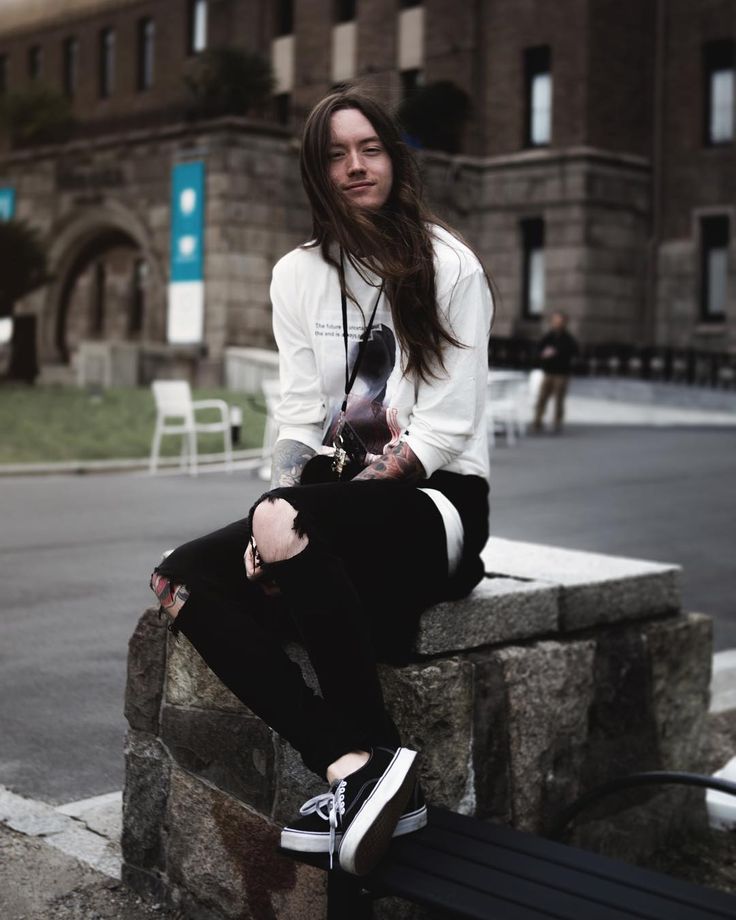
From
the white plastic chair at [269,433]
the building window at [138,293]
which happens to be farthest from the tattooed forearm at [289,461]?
the building window at [138,293]

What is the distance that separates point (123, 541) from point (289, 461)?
667cm

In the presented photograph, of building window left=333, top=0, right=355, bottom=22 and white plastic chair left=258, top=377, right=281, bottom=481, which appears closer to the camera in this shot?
white plastic chair left=258, top=377, right=281, bottom=481

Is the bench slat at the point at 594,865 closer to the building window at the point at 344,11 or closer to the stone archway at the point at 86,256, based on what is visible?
the stone archway at the point at 86,256

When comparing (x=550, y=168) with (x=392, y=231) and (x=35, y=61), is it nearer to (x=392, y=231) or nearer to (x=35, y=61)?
(x=35, y=61)

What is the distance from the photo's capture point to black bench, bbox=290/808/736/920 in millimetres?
2488

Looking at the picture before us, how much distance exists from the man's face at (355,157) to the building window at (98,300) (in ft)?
132

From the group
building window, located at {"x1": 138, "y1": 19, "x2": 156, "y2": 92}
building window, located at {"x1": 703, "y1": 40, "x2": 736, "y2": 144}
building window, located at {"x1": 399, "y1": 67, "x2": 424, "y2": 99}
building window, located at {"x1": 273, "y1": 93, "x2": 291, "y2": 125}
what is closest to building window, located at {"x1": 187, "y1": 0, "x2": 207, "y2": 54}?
building window, located at {"x1": 138, "y1": 19, "x2": 156, "y2": 92}

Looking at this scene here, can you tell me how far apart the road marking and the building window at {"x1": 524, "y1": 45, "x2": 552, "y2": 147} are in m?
33.1

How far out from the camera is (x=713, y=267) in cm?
3500

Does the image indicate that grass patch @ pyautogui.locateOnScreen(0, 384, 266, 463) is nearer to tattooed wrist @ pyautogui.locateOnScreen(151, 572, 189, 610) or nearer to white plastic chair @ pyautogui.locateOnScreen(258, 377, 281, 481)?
white plastic chair @ pyautogui.locateOnScreen(258, 377, 281, 481)

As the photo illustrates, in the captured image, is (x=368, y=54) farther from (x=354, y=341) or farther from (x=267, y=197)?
(x=354, y=341)

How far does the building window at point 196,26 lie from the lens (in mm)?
41875

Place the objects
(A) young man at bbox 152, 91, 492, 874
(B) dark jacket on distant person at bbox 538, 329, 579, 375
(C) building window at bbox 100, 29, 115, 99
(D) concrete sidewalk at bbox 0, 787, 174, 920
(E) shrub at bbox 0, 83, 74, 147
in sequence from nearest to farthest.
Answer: (A) young man at bbox 152, 91, 492, 874 → (D) concrete sidewalk at bbox 0, 787, 174, 920 → (B) dark jacket on distant person at bbox 538, 329, 579, 375 → (E) shrub at bbox 0, 83, 74, 147 → (C) building window at bbox 100, 29, 115, 99

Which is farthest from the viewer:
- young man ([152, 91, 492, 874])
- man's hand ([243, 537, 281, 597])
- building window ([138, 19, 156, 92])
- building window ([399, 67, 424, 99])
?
building window ([138, 19, 156, 92])
